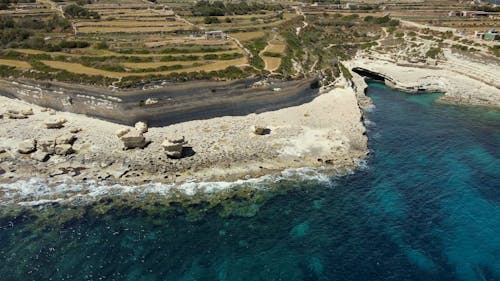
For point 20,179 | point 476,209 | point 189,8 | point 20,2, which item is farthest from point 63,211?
point 20,2

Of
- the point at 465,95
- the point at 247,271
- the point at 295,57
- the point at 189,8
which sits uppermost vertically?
the point at 189,8

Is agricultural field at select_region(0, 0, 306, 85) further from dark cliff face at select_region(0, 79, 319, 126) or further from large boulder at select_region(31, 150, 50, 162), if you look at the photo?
large boulder at select_region(31, 150, 50, 162)

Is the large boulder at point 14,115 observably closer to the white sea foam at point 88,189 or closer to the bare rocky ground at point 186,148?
the bare rocky ground at point 186,148

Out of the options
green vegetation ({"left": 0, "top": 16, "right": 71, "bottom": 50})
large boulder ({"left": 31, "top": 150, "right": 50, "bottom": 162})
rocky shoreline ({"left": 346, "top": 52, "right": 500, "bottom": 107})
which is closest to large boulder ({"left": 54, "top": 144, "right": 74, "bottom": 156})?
large boulder ({"left": 31, "top": 150, "right": 50, "bottom": 162})

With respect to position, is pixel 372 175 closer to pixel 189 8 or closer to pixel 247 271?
pixel 247 271

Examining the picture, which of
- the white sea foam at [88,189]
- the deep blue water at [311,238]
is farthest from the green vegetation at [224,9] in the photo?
the deep blue water at [311,238]

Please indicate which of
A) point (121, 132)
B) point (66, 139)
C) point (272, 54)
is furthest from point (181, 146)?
point (272, 54)
